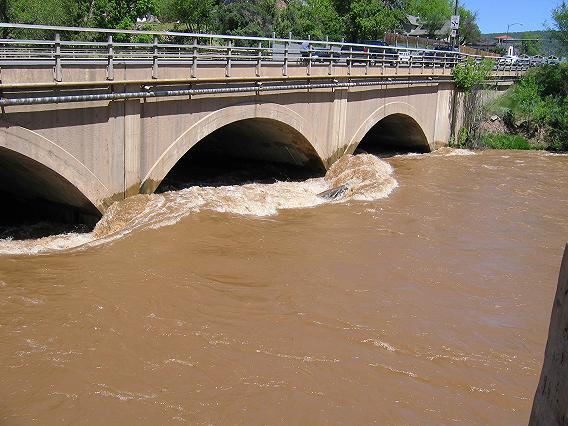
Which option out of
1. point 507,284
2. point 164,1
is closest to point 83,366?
point 507,284

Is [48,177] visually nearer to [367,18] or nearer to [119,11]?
[119,11]

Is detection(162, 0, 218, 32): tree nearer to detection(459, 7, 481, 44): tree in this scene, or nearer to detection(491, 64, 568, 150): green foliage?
detection(491, 64, 568, 150): green foliage


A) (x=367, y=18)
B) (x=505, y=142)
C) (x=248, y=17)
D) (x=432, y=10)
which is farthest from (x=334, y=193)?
(x=432, y=10)

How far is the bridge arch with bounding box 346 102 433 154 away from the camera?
26.9 meters

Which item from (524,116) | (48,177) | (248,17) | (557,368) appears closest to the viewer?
(557,368)

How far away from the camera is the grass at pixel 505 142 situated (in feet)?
111

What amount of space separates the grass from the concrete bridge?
11344 millimetres

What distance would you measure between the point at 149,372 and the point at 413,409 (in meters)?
3.48

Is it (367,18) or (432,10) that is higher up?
(432,10)

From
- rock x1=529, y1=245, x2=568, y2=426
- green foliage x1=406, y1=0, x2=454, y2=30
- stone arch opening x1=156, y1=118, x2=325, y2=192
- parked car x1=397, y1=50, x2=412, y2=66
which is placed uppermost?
green foliage x1=406, y1=0, x2=454, y2=30

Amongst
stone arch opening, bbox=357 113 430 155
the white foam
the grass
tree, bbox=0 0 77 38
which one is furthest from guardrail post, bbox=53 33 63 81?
tree, bbox=0 0 77 38

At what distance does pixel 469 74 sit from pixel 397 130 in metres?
4.65

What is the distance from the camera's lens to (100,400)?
26.4ft

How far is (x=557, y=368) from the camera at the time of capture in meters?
2.85
